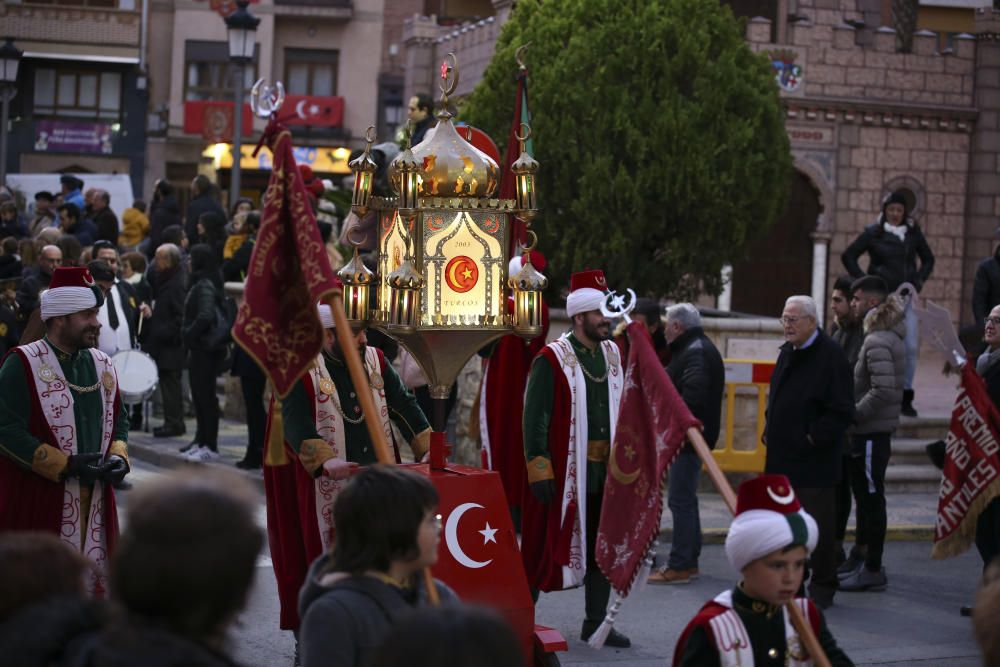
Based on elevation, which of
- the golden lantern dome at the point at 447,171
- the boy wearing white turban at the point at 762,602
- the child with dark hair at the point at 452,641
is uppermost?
the golden lantern dome at the point at 447,171

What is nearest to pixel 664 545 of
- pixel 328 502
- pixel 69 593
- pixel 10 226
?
pixel 328 502

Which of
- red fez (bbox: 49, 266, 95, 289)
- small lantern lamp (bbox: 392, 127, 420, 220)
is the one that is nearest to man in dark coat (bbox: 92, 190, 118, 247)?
red fez (bbox: 49, 266, 95, 289)

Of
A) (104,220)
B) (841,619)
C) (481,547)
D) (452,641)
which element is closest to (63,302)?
(481,547)

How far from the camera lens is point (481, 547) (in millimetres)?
6141

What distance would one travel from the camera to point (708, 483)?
13469 mm

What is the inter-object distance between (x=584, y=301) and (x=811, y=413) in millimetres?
1643

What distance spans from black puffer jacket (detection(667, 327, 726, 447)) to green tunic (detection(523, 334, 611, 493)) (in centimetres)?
183

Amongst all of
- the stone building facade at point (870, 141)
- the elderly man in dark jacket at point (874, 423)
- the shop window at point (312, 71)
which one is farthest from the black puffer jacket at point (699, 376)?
the shop window at point (312, 71)

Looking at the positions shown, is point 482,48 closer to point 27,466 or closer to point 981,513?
point 981,513

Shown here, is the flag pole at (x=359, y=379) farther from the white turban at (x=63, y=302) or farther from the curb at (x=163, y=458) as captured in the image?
the curb at (x=163, y=458)

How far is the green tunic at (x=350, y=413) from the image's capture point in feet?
22.3

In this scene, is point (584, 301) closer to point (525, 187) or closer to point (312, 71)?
point (525, 187)

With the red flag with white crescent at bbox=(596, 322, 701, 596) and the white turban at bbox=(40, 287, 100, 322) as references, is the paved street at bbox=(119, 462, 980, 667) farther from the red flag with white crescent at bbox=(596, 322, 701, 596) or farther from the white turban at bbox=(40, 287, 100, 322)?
the white turban at bbox=(40, 287, 100, 322)

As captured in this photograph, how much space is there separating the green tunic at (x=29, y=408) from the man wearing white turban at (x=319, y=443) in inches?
28.9
